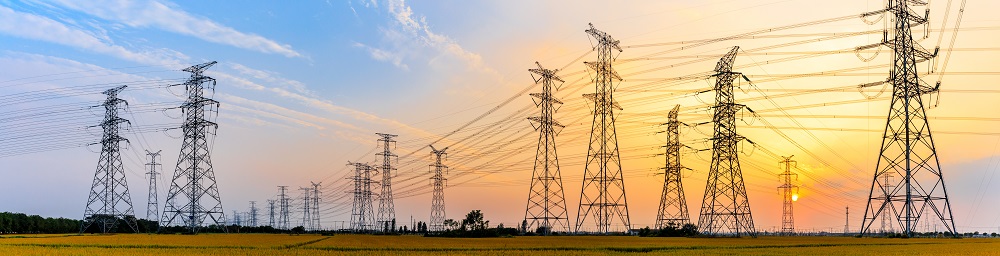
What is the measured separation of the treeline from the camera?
131 m

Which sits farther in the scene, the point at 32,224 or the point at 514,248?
the point at 32,224

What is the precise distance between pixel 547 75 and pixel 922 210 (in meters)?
38.5

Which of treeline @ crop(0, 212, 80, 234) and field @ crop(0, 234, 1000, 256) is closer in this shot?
field @ crop(0, 234, 1000, 256)

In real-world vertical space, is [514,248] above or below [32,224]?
above

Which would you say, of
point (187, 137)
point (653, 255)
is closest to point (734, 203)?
point (653, 255)

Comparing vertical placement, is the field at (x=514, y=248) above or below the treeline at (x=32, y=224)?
above

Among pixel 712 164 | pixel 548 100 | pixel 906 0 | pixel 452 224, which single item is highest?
pixel 906 0

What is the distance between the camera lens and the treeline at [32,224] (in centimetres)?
13138

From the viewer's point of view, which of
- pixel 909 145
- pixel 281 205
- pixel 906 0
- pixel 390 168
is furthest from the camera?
pixel 281 205

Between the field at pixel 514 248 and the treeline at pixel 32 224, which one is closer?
the field at pixel 514 248

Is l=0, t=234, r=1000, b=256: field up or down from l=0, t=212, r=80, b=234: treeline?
up

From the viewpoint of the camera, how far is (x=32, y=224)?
461 ft

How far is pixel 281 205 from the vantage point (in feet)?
555

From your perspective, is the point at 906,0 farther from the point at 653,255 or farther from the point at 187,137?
the point at 187,137
